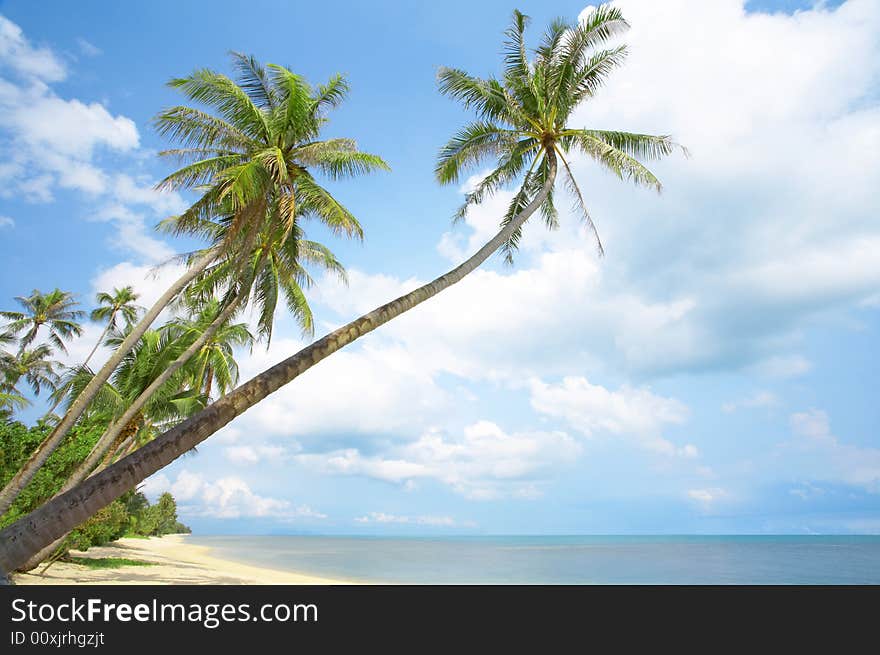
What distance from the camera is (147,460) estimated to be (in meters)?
5.63

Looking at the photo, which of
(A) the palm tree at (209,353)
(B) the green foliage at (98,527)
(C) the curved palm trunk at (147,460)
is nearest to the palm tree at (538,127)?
(C) the curved palm trunk at (147,460)

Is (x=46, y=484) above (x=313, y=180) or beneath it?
beneath

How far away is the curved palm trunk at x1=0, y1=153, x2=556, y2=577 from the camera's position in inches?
203

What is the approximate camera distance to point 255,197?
9812mm

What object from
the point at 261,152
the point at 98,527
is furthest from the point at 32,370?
the point at 261,152

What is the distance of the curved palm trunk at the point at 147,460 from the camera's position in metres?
5.16

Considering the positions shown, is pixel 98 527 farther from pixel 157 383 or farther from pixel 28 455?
pixel 157 383

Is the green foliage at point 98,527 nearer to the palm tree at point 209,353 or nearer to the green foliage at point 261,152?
the palm tree at point 209,353

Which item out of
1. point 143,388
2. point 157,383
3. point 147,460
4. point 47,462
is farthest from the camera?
point 143,388
